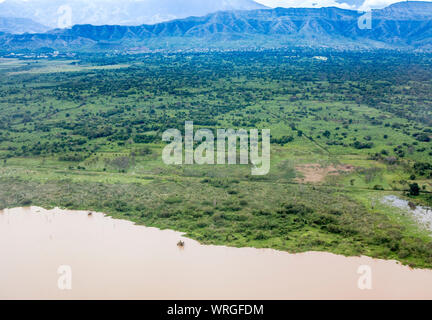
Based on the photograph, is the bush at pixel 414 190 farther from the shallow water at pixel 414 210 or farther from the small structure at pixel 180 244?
the small structure at pixel 180 244

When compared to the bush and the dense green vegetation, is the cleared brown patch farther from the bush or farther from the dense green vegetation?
the bush

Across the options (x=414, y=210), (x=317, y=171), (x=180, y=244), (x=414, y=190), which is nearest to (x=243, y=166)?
(x=317, y=171)

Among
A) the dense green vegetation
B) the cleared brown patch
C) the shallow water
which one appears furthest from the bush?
the cleared brown patch

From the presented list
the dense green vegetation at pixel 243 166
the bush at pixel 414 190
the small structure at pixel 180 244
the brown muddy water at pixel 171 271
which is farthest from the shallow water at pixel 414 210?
the small structure at pixel 180 244

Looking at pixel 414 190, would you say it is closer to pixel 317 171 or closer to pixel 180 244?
pixel 317 171

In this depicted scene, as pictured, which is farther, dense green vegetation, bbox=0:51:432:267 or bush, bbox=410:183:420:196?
bush, bbox=410:183:420:196
